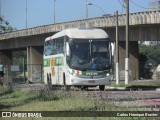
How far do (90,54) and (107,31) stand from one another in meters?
35.1

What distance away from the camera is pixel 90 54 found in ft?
102

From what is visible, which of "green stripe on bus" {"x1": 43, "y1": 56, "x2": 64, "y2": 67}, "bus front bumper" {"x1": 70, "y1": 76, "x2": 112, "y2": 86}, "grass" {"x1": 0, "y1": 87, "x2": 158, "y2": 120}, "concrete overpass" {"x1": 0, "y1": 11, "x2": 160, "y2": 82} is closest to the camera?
"grass" {"x1": 0, "y1": 87, "x2": 158, "y2": 120}

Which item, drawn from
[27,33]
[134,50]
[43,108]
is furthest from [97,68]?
[27,33]

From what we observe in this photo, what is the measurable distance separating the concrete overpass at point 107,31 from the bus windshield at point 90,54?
2374 centimetres

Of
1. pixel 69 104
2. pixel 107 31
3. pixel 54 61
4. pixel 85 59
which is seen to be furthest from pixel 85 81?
pixel 107 31

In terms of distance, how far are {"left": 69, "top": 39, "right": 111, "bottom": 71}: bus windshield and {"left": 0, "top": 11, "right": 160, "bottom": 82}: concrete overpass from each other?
23.7m

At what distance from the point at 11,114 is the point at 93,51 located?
18.8 meters

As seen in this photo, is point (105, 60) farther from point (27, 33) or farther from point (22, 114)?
point (27, 33)

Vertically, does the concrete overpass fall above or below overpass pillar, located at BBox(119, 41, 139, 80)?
above

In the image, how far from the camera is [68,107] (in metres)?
14.8

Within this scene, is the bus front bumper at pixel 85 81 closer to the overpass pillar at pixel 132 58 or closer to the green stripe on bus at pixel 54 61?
the green stripe on bus at pixel 54 61

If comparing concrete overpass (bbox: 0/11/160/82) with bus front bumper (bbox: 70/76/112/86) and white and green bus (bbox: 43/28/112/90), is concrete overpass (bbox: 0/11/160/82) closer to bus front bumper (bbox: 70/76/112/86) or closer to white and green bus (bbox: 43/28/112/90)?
white and green bus (bbox: 43/28/112/90)

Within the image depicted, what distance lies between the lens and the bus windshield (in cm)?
3108

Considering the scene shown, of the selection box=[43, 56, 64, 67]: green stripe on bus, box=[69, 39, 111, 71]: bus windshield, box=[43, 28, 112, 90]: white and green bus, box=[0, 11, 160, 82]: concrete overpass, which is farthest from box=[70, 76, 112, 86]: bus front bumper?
box=[0, 11, 160, 82]: concrete overpass
